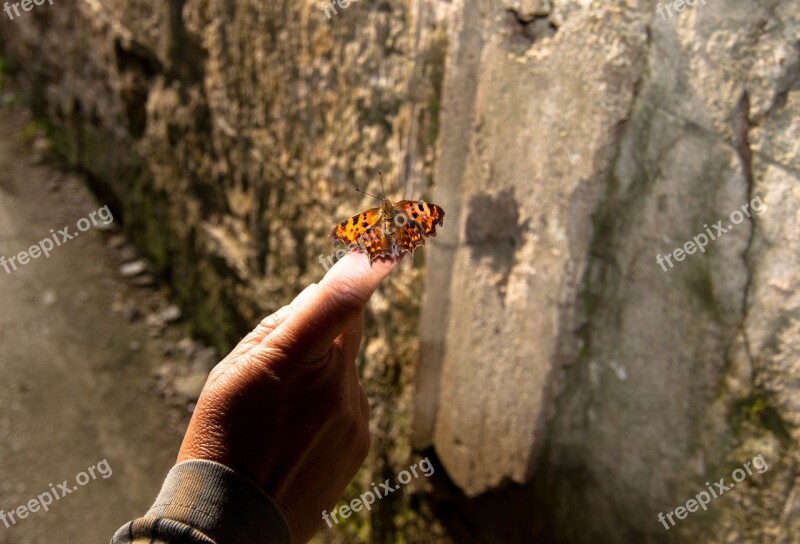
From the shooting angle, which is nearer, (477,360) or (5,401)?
(477,360)

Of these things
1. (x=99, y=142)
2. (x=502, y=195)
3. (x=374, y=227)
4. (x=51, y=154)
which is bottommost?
(x=51, y=154)

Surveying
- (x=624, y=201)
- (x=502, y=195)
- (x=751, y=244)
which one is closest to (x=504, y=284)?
(x=502, y=195)

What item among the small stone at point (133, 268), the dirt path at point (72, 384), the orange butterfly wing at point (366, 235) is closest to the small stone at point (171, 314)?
the dirt path at point (72, 384)

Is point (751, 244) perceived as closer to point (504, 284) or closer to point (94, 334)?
point (504, 284)

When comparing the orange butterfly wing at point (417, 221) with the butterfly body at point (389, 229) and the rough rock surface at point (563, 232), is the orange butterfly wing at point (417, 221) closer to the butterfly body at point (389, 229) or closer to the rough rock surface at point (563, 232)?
the butterfly body at point (389, 229)

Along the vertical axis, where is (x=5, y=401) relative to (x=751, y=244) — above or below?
below

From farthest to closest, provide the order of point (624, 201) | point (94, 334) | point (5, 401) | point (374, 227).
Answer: point (94, 334)
point (5, 401)
point (624, 201)
point (374, 227)

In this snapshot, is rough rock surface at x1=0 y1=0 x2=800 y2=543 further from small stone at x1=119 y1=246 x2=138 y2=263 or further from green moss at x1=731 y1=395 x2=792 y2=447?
small stone at x1=119 y1=246 x2=138 y2=263
